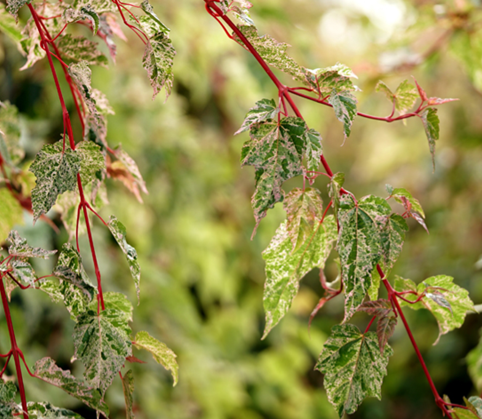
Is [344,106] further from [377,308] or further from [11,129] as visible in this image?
[11,129]

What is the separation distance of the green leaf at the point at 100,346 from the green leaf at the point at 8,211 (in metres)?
0.22

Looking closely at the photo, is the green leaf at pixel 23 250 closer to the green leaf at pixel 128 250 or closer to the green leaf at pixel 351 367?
the green leaf at pixel 128 250

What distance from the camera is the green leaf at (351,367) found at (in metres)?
0.28

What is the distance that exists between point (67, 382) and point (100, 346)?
46 mm

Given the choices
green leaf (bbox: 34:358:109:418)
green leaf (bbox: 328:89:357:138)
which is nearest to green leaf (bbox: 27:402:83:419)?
green leaf (bbox: 34:358:109:418)

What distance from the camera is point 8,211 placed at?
45cm

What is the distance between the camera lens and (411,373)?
215 cm

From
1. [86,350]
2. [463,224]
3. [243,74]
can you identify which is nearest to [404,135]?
[463,224]

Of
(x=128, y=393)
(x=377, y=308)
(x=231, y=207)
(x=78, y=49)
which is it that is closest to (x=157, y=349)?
(x=128, y=393)

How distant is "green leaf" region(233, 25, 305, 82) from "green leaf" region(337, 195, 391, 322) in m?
0.08

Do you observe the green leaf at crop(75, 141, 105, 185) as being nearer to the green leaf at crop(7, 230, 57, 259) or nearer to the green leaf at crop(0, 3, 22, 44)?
the green leaf at crop(7, 230, 57, 259)

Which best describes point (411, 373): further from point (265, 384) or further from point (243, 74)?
point (243, 74)

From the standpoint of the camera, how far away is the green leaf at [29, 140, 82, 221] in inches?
10.3

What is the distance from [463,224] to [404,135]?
0.62m
